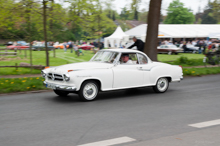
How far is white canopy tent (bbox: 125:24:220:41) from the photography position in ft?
149

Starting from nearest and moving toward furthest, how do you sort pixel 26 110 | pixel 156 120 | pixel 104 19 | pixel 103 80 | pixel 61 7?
pixel 156 120, pixel 26 110, pixel 103 80, pixel 61 7, pixel 104 19

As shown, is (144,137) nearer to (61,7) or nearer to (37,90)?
(37,90)

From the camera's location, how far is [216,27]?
5275cm

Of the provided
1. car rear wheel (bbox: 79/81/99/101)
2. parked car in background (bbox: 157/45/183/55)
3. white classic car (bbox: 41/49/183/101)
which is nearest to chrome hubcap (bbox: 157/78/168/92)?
white classic car (bbox: 41/49/183/101)

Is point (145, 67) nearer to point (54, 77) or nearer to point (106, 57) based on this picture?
point (106, 57)

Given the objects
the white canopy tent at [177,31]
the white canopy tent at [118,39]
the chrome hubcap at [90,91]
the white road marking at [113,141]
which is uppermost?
the white canopy tent at [177,31]

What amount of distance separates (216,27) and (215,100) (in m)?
47.3

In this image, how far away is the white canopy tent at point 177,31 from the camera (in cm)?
4534

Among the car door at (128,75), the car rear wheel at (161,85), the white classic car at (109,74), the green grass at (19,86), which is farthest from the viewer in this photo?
the green grass at (19,86)

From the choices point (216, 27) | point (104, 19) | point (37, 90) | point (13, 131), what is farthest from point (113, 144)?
point (216, 27)

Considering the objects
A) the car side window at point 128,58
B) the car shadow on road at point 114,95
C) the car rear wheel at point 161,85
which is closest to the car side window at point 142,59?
the car side window at point 128,58

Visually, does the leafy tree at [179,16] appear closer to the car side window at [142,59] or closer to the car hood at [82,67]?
the car side window at [142,59]

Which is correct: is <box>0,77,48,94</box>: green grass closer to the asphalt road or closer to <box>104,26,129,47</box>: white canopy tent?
the asphalt road

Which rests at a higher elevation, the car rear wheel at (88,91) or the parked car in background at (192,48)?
the parked car in background at (192,48)
